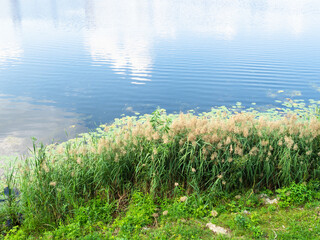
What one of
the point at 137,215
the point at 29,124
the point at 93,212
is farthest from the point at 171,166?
the point at 29,124

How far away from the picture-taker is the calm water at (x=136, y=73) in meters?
12.1

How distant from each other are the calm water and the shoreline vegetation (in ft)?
10.6

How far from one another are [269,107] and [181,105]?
369cm

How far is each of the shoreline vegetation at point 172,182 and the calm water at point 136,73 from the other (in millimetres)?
3230

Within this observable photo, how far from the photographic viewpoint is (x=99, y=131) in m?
9.77

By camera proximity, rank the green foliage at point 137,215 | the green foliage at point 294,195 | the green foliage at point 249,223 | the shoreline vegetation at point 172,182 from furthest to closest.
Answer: the green foliage at point 294,195, the shoreline vegetation at point 172,182, the green foliage at point 137,215, the green foliage at point 249,223

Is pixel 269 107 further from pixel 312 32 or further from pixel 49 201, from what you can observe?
pixel 312 32

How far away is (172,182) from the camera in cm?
583

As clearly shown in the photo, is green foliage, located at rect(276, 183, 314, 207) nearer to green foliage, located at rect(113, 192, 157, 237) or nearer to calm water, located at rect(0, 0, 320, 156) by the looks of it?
green foliage, located at rect(113, 192, 157, 237)

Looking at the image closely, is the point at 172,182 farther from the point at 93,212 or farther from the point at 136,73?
the point at 136,73

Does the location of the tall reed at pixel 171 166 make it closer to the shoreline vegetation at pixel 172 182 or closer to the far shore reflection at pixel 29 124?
the shoreline vegetation at pixel 172 182

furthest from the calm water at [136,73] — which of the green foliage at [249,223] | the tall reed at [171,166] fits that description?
the green foliage at [249,223]

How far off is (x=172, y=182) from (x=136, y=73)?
12671 mm

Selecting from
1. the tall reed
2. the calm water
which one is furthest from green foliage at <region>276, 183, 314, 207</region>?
the calm water
